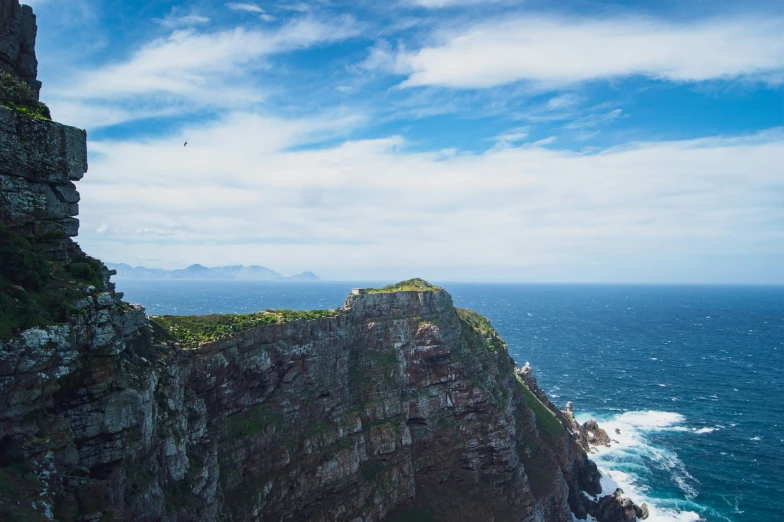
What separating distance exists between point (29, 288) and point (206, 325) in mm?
26300

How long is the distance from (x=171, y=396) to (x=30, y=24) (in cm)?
3080

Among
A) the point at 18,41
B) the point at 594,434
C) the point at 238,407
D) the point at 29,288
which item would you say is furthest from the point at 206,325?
the point at 594,434

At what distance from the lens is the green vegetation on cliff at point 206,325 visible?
47.8 metres

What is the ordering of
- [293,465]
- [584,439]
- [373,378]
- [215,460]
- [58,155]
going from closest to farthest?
[58,155] < [215,460] < [293,465] < [373,378] < [584,439]

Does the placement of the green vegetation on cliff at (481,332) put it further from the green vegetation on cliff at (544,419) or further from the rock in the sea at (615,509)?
the rock in the sea at (615,509)

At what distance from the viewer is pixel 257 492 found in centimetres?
4988

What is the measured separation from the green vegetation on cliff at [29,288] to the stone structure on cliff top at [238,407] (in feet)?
0.37

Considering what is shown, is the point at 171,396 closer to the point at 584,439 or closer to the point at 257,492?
the point at 257,492

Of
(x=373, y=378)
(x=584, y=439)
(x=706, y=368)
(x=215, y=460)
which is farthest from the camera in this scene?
(x=706, y=368)

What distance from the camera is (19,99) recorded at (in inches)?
1191

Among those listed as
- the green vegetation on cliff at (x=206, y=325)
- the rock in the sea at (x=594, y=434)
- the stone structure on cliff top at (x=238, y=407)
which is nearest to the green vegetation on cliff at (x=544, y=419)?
the stone structure on cliff top at (x=238, y=407)

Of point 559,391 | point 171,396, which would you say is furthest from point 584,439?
point 171,396

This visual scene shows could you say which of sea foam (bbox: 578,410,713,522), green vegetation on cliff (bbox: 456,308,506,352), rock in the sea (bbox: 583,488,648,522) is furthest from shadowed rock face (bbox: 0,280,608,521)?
sea foam (bbox: 578,410,713,522)

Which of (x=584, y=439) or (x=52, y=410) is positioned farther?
(x=584, y=439)
